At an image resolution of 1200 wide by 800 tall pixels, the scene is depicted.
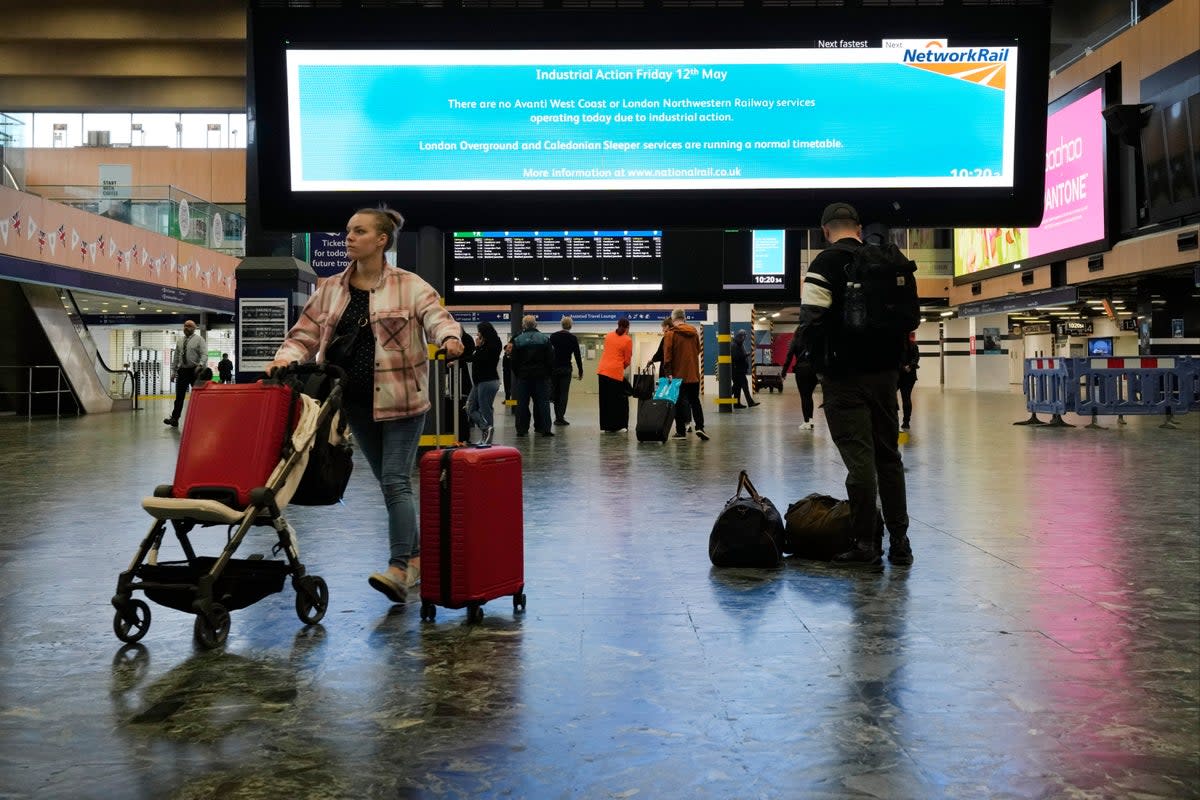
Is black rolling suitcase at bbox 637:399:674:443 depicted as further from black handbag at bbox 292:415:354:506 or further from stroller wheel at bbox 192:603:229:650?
stroller wheel at bbox 192:603:229:650

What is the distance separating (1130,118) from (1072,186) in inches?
218

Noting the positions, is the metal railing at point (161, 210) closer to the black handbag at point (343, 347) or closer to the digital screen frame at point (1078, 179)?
the black handbag at point (343, 347)

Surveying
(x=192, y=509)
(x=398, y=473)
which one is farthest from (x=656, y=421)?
(x=192, y=509)

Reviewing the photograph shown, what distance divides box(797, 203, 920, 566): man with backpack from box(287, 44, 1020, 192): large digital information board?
11.4 ft

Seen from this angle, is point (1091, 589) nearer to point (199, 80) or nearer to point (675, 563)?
point (675, 563)

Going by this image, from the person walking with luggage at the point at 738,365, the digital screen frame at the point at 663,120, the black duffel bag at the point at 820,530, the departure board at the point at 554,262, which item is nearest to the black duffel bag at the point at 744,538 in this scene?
the black duffel bag at the point at 820,530

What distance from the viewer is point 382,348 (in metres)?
4.29

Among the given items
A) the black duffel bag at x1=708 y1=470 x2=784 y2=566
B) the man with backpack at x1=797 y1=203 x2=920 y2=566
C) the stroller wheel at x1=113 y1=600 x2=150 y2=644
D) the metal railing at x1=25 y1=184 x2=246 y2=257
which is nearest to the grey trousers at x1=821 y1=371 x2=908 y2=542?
the man with backpack at x1=797 y1=203 x2=920 y2=566

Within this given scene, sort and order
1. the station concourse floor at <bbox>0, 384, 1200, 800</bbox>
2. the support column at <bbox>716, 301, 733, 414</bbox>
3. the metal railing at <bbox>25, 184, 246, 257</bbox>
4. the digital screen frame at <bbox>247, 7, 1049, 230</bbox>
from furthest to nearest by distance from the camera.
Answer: the metal railing at <bbox>25, 184, 246, 257</bbox>
the support column at <bbox>716, 301, 733, 414</bbox>
the digital screen frame at <bbox>247, 7, 1049, 230</bbox>
the station concourse floor at <bbox>0, 384, 1200, 800</bbox>

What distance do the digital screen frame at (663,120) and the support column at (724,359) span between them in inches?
484

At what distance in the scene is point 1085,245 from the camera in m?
26.6

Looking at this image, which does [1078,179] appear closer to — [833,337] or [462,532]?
[833,337]

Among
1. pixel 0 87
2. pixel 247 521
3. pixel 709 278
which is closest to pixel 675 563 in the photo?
pixel 247 521

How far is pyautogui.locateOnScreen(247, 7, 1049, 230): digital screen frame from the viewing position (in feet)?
27.2
